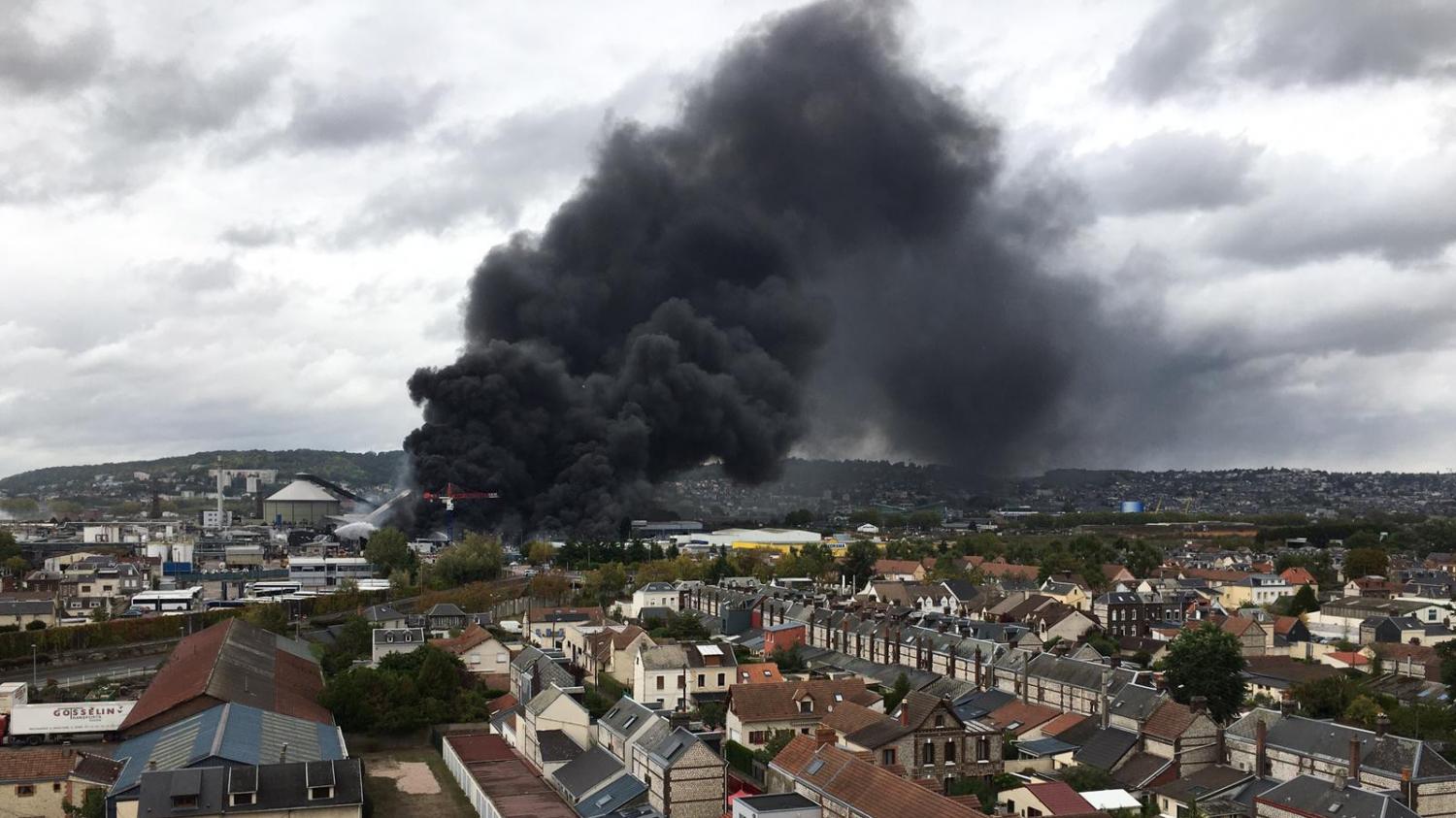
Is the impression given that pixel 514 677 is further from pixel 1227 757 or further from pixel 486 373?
pixel 486 373

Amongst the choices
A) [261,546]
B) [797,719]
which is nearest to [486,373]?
[261,546]

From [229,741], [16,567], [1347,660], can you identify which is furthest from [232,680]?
[16,567]

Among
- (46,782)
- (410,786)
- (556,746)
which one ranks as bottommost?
(410,786)

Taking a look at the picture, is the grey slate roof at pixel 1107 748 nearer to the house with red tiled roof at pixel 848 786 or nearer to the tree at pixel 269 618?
the house with red tiled roof at pixel 848 786

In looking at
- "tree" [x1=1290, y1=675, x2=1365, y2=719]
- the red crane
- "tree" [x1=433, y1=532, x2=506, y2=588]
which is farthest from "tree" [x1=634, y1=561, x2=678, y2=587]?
"tree" [x1=1290, y1=675, x2=1365, y2=719]

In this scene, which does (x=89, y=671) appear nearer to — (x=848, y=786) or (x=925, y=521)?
(x=848, y=786)

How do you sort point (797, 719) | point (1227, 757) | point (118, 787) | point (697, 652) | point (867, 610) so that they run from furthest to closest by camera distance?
point (867, 610) → point (697, 652) → point (797, 719) → point (1227, 757) → point (118, 787)
